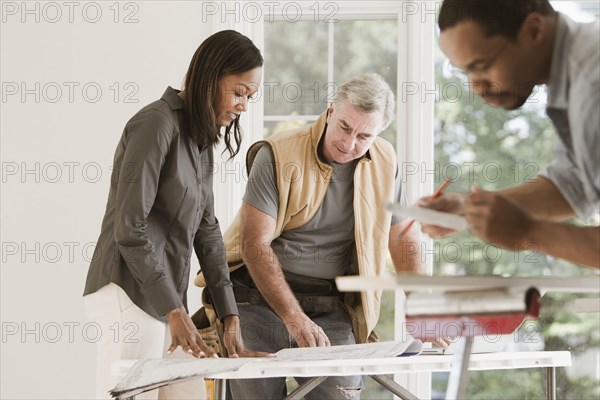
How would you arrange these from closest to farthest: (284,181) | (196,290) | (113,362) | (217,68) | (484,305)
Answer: (484,305) → (113,362) → (217,68) → (284,181) → (196,290)

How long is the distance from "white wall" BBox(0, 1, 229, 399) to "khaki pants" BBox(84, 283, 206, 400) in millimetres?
1641

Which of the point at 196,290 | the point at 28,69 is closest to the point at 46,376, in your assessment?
the point at 196,290

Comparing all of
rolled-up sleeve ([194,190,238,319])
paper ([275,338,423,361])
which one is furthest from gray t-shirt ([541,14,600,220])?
rolled-up sleeve ([194,190,238,319])

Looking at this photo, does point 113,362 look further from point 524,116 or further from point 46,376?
point 524,116

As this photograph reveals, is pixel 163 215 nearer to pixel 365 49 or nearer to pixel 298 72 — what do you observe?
pixel 298 72

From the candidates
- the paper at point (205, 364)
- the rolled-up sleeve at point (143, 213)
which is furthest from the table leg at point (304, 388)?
the rolled-up sleeve at point (143, 213)

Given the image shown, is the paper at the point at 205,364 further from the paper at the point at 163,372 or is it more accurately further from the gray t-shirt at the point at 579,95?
the gray t-shirt at the point at 579,95

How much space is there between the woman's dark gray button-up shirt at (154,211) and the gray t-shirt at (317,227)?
0.82 feet

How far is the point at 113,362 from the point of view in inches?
91.6

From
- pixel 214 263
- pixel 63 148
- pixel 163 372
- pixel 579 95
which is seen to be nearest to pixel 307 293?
pixel 214 263

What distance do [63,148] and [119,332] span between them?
192 centimetres

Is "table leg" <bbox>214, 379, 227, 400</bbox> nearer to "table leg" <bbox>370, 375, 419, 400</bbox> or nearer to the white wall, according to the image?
"table leg" <bbox>370, 375, 419, 400</bbox>

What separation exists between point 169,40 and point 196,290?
1.12 metres

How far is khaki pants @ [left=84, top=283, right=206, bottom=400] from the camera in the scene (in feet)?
7.73
